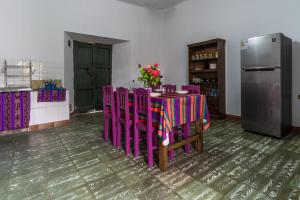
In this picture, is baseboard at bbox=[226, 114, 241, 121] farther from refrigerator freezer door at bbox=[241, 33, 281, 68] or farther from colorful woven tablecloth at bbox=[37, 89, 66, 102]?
colorful woven tablecloth at bbox=[37, 89, 66, 102]

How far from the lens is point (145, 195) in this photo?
163 cm

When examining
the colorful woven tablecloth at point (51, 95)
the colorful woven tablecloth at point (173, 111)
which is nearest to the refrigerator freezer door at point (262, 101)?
the colorful woven tablecloth at point (173, 111)

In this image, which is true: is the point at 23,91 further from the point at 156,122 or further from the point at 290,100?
the point at 290,100

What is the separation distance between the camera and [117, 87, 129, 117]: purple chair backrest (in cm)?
244

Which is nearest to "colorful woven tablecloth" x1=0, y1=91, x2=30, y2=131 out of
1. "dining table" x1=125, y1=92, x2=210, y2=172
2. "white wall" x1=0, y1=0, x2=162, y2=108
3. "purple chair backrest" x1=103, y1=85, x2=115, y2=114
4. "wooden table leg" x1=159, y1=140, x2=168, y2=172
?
"white wall" x1=0, y1=0, x2=162, y2=108

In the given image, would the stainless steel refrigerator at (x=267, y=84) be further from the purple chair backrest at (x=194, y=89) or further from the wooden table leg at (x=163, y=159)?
the wooden table leg at (x=163, y=159)

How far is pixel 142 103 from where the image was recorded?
87.9 inches

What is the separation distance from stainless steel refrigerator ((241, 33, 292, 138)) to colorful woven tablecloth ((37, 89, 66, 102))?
3653mm

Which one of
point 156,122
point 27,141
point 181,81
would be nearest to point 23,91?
point 27,141

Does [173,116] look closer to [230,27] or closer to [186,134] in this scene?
[186,134]

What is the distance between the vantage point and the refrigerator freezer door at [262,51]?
9.70 feet

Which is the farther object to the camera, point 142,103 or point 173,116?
point 142,103

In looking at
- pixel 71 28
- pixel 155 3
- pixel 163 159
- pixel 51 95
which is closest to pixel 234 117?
pixel 163 159

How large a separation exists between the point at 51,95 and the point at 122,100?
2.01 metres
